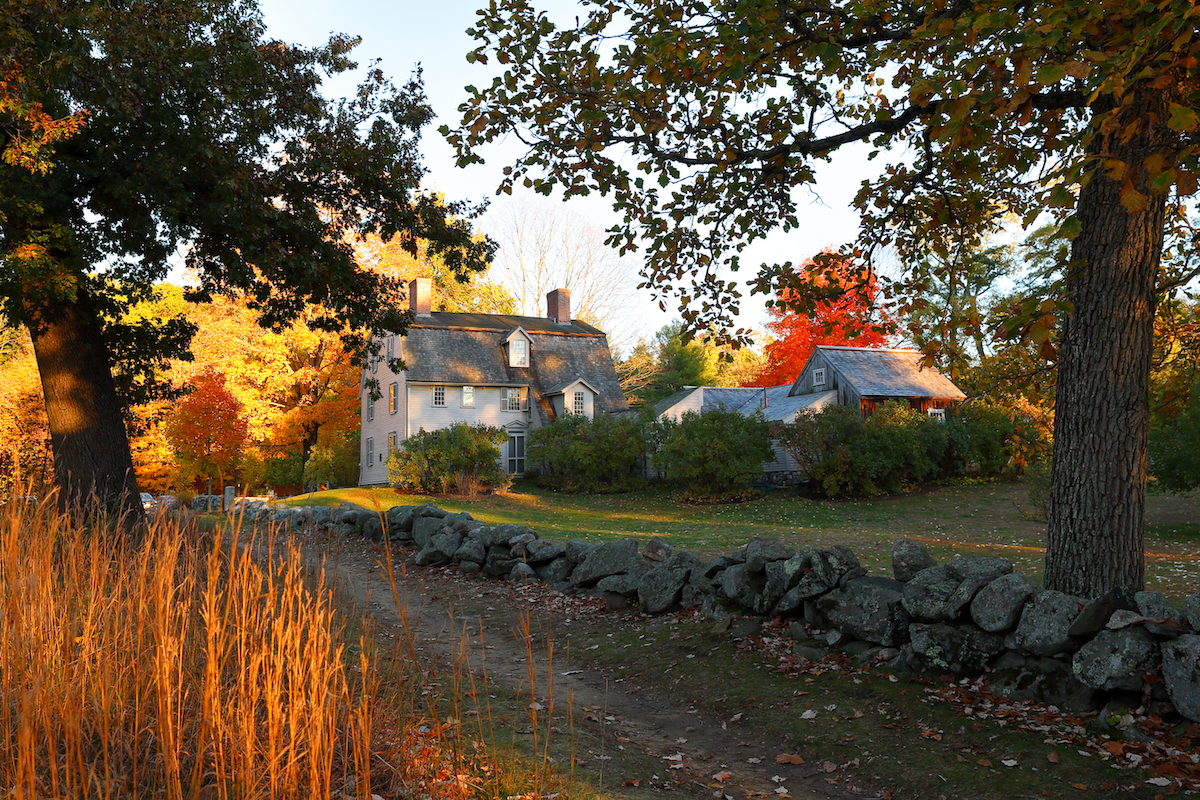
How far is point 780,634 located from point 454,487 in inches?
755

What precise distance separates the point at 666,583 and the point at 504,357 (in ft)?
89.4

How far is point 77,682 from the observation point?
3398 millimetres

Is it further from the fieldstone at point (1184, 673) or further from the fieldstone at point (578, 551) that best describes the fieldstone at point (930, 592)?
the fieldstone at point (578, 551)

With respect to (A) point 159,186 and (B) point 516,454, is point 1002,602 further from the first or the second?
(B) point 516,454

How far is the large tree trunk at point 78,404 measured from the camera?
1009cm

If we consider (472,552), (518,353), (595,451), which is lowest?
(472,552)

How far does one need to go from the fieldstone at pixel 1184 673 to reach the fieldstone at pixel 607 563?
481 cm

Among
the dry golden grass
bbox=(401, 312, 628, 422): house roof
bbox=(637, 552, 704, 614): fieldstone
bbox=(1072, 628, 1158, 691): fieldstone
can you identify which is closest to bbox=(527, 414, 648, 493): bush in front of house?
bbox=(401, 312, 628, 422): house roof

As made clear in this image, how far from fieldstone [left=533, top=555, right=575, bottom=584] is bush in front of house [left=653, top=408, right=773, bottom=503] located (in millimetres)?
13972

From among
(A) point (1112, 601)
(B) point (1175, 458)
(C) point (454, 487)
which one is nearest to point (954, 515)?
(B) point (1175, 458)

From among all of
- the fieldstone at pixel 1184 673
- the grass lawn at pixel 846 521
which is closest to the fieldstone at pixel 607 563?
the grass lawn at pixel 846 521

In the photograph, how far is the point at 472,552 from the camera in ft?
34.1

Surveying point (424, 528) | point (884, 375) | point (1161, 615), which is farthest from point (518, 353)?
point (1161, 615)

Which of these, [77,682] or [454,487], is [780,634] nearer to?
[77,682]
